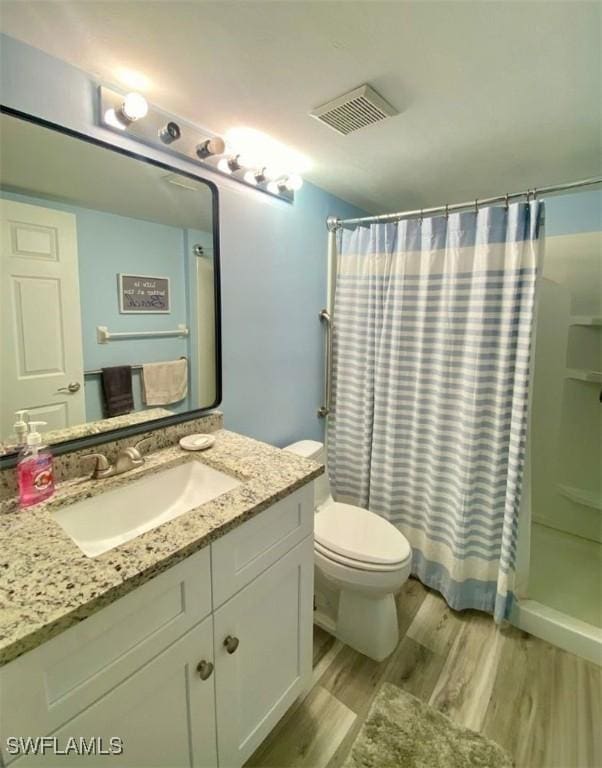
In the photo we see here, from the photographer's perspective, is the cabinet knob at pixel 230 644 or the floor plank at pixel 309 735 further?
the floor plank at pixel 309 735

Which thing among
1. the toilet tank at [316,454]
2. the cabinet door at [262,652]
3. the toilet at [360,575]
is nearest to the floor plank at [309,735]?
the cabinet door at [262,652]

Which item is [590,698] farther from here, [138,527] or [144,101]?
[144,101]

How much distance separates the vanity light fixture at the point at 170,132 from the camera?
121 cm

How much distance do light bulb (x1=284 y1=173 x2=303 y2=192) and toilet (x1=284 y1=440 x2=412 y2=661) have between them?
5.03ft

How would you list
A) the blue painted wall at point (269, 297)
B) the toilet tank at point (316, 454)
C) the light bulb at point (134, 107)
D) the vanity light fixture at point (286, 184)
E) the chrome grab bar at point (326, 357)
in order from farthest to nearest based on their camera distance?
the chrome grab bar at point (326, 357)
the toilet tank at point (316, 454)
the vanity light fixture at point (286, 184)
the blue painted wall at point (269, 297)
the light bulb at point (134, 107)

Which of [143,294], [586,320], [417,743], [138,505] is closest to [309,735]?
[417,743]

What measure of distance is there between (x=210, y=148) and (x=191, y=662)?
160 cm

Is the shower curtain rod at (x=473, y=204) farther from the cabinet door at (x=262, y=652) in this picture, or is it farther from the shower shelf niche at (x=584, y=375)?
the cabinet door at (x=262, y=652)

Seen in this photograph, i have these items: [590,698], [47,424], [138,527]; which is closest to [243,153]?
[47,424]

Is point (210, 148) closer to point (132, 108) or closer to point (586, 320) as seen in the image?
point (132, 108)

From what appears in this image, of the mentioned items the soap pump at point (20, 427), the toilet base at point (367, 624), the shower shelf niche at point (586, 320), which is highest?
the shower shelf niche at point (586, 320)

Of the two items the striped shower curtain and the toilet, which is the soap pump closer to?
the toilet

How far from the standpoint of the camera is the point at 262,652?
3.50 feet

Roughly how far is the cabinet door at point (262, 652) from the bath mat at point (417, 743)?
272mm
